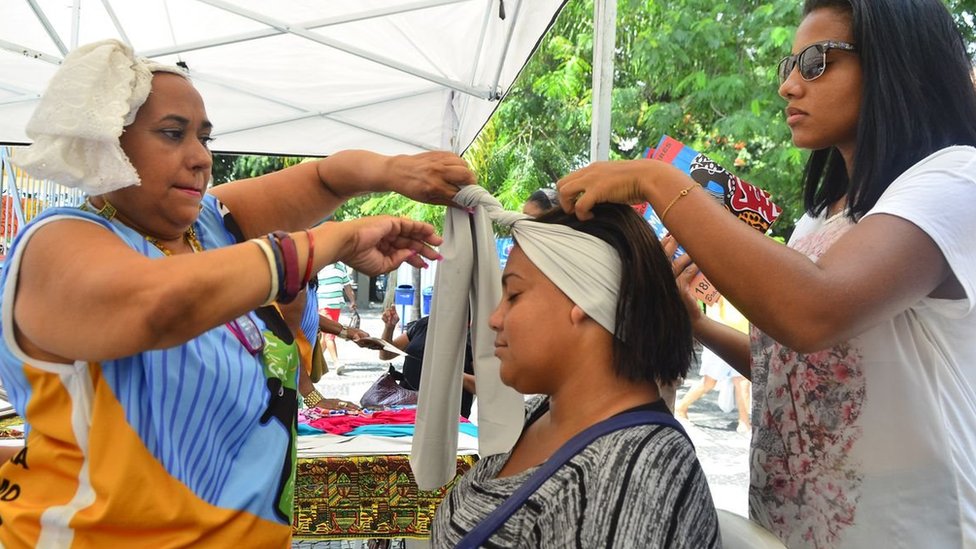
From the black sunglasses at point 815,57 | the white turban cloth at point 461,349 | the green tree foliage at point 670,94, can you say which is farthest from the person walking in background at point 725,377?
the black sunglasses at point 815,57

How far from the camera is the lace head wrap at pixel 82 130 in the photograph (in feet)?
4.14

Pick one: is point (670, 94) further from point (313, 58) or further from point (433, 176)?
point (433, 176)

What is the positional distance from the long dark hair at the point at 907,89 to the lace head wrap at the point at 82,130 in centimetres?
131

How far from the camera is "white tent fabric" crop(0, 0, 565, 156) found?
455 centimetres

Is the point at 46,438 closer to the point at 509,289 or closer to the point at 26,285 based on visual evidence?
the point at 26,285

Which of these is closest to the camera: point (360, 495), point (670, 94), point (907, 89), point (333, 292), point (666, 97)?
point (907, 89)

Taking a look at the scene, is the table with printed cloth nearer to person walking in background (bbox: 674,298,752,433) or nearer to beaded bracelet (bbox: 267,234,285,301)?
beaded bracelet (bbox: 267,234,285,301)

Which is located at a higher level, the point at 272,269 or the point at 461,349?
the point at 272,269

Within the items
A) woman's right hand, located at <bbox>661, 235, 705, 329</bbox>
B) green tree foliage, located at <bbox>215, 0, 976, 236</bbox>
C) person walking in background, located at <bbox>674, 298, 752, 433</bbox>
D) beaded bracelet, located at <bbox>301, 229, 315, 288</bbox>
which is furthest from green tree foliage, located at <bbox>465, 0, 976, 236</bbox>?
beaded bracelet, located at <bbox>301, 229, 315, 288</bbox>

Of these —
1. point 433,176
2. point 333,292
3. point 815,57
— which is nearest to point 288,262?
point 433,176

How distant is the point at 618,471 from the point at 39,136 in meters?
1.14

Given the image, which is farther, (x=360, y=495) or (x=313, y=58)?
(x=313, y=58)

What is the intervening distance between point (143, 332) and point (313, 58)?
14.6ft

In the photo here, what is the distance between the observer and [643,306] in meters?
1.49
